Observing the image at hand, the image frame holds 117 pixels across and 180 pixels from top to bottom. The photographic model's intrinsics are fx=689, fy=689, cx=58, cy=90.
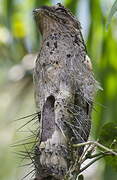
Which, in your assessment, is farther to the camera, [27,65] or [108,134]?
[27,65]

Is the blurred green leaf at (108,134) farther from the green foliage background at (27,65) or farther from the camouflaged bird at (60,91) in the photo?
the green foliage background at (27,65)

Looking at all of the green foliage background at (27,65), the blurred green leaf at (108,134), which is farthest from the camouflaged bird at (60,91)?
the green foliage background at (27,65)

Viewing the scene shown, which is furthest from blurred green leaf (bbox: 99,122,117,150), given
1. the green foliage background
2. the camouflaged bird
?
the green foliage background

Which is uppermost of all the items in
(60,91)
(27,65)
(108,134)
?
(27,65)

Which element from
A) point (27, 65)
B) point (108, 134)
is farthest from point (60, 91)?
point (27, 65)

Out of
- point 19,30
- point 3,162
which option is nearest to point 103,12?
point 19,30

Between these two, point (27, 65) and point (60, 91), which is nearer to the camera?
point (60, 91)

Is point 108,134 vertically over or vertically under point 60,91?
under

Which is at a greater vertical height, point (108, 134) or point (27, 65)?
point (27, 65)

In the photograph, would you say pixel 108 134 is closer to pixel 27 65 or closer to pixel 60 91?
pixel 60 91
